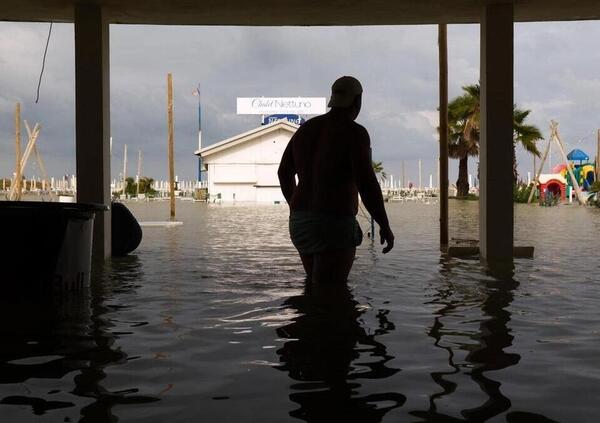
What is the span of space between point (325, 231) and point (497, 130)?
19.5ft

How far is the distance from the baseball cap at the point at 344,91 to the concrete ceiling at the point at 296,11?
5.27 meters

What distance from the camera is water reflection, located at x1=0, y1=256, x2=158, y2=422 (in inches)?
113

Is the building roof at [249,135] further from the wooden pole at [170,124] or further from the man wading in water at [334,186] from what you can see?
the man wading in water at [334,186]

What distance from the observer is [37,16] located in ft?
32.8

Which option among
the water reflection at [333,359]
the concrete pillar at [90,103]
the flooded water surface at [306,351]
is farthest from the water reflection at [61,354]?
the concrete pillar at [90,103]

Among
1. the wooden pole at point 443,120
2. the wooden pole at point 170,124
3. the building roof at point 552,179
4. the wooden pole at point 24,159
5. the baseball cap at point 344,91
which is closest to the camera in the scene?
the baseball cap at point 344,91

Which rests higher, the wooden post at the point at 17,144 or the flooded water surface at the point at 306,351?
the wooden post at the point at 17,144

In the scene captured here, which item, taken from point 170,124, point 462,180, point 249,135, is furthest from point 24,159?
point 462,180

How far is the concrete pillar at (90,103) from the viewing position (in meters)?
9.31

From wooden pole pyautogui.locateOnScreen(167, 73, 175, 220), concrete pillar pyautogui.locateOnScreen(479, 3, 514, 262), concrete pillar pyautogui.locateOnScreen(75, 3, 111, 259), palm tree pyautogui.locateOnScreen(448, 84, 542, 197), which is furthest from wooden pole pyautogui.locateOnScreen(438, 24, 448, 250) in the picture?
palm tree pyautogui.locateOnScreen(448, 84, 542, 197)

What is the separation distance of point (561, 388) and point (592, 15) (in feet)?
28.4

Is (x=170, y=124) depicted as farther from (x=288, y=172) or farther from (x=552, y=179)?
(x=552, y=179)

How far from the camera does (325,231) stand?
431cm

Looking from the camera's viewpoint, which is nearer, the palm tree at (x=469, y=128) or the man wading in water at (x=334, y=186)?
the man wading in water at (x=334, y=186)
